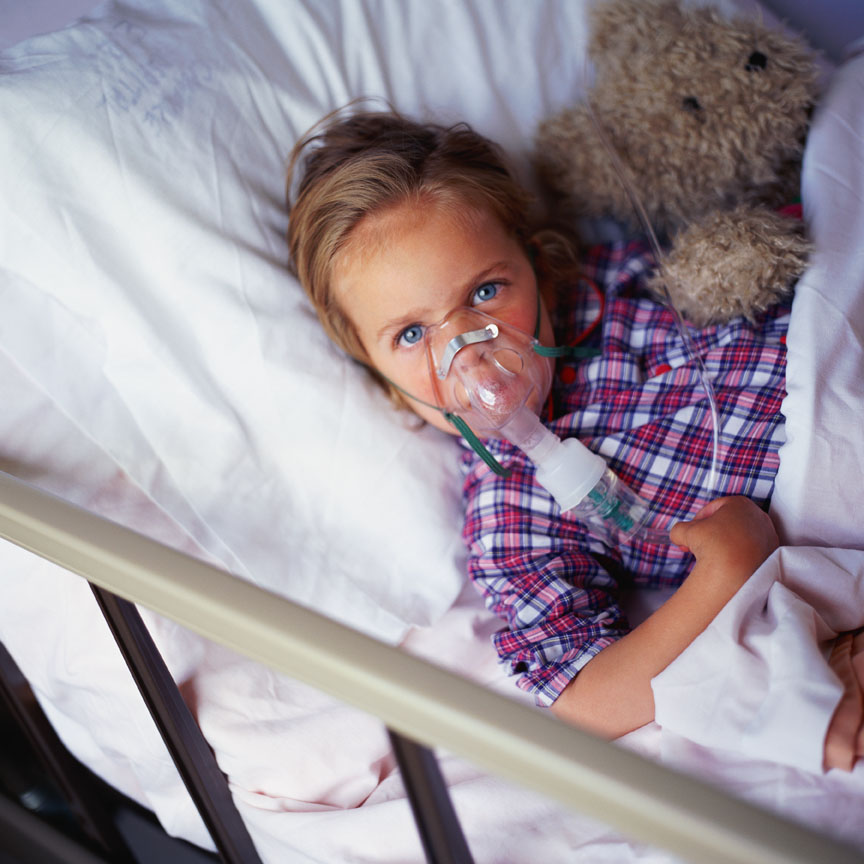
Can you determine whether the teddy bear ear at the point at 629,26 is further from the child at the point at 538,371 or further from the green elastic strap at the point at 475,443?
the green elastic strap at the point at 475,443

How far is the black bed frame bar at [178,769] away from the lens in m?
0.56

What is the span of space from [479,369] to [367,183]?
0.30m

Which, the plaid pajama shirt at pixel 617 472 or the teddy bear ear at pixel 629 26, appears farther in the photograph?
the teddy bear ear at pixel 629 26

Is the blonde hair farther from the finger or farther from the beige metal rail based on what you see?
the beige metal rail

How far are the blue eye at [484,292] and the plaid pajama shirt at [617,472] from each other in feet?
0.66

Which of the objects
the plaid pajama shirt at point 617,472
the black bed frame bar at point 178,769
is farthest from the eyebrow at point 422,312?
the black bed frame bar at point 178,769

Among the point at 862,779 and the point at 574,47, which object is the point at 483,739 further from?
the point at 574,47

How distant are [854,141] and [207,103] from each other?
959 millimetres

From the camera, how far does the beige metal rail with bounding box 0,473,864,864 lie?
0.40m

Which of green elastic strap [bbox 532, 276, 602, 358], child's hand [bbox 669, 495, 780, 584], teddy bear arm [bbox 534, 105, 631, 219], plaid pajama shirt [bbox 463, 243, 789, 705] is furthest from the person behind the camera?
teddy bear arm [bbox 534, 105, 631, 219]

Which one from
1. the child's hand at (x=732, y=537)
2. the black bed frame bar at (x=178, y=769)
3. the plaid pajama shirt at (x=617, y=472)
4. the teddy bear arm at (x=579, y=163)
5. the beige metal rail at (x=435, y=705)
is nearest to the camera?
the beige metal rail at (x=435, y=705)

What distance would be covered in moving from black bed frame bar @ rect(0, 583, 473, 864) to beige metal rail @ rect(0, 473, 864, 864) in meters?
0.05

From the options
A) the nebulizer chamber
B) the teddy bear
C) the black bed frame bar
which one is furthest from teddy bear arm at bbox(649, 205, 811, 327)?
the black bed frame bar

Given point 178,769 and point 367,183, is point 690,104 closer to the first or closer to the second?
point 367,183
